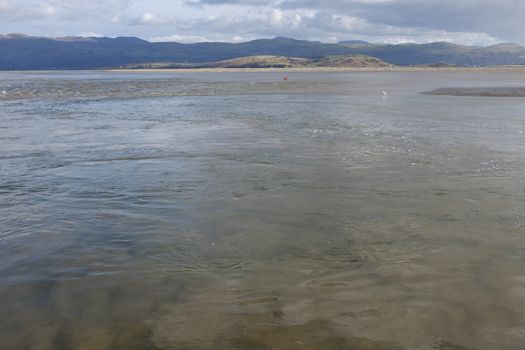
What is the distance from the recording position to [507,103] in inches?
1280

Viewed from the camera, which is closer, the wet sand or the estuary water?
the estuary water

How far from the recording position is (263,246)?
306 inches

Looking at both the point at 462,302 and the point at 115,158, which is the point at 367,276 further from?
the point at 115,158

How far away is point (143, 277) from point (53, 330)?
4.96 ft

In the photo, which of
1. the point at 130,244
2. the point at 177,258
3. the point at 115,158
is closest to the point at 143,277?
the point at 177,258

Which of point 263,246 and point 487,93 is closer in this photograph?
point 263,246

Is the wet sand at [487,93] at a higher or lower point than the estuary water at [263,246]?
higher

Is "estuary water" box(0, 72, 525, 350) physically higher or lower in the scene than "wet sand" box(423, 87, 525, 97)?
lower

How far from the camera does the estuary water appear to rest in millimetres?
5410

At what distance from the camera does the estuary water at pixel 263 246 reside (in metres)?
5.41

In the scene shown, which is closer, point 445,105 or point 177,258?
point 177,258

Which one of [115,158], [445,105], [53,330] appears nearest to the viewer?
[53,330]

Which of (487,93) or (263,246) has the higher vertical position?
(487,93)

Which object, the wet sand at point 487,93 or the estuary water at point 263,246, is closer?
the estuary water at point 263,246
